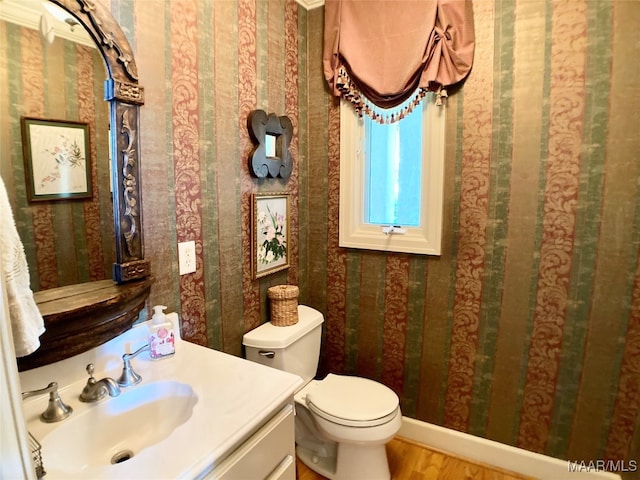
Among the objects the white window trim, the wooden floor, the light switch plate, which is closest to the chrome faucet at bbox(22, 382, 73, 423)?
the light switch plate

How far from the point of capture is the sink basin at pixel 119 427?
2.97ft

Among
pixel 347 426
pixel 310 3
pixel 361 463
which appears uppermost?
pixel 310 3

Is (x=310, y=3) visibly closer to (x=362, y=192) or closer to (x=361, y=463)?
(x=362, y=192)

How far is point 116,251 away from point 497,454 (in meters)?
1.94

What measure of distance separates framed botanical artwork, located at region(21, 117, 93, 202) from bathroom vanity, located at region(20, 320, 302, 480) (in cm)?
49

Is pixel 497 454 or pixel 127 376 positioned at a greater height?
pixel 127 376

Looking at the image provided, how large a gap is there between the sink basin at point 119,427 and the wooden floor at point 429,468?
3.16 feet

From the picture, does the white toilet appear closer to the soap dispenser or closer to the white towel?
the soap dispenser

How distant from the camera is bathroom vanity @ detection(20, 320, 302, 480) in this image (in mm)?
814

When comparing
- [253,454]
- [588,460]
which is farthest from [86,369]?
[588,460]

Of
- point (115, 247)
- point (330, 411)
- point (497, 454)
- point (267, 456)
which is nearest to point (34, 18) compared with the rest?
point (115, 247)

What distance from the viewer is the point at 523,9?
1.55 meters

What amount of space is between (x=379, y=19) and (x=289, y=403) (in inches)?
68.9

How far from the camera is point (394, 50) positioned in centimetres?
176
